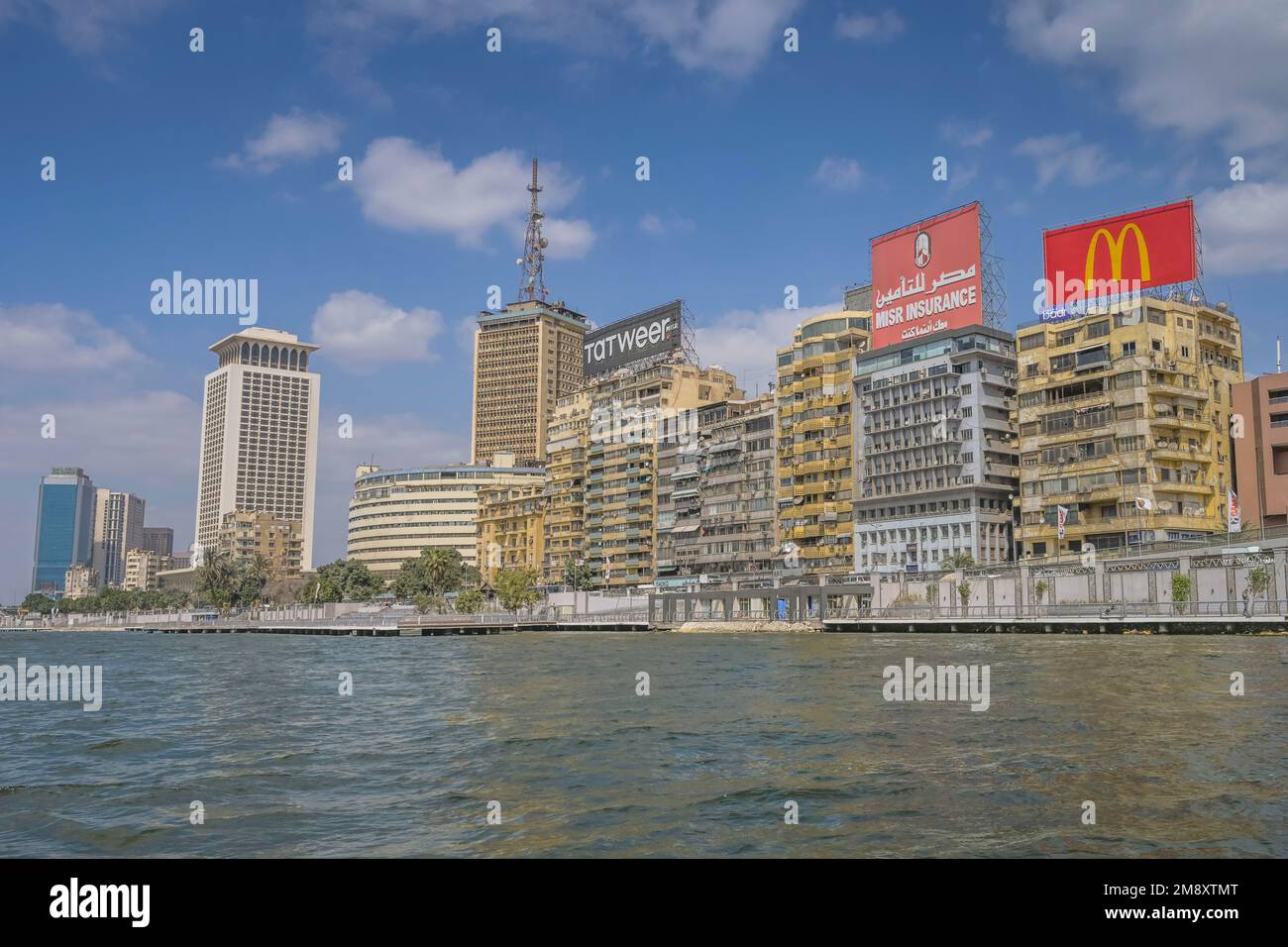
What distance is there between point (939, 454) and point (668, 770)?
391ft

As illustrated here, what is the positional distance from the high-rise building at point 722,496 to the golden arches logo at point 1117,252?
5809cm

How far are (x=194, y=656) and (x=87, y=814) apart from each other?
258 ft

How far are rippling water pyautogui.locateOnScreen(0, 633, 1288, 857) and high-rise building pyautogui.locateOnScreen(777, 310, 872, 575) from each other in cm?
10194

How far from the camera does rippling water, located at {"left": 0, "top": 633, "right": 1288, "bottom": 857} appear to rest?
1756cm

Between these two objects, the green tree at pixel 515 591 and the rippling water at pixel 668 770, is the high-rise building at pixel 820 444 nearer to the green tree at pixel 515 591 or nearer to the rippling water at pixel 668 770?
the green tree at pixel 515 591

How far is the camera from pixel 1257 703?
34625 mm

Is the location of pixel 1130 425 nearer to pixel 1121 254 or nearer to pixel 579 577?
pixel 1121 254

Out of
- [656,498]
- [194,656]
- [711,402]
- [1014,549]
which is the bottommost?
[194,656]

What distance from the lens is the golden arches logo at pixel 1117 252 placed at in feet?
362

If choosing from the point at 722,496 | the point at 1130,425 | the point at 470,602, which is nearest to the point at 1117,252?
the point at 1130,425

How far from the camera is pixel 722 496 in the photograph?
171 meters
